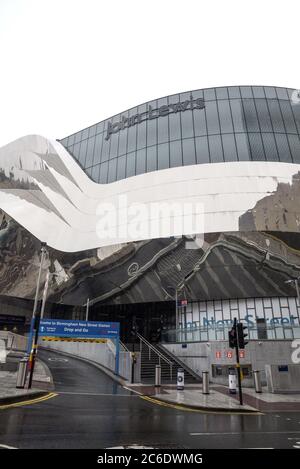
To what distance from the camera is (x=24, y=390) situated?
14.1 metres

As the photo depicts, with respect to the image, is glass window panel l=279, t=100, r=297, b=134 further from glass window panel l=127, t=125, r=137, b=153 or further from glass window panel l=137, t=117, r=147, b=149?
glass window panel l=127, t=125, r=137, b=153

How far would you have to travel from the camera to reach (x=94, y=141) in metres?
51.9

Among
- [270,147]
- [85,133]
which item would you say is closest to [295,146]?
[270,147]

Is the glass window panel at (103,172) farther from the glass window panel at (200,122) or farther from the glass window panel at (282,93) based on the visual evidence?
the glass window panel at (282,93)

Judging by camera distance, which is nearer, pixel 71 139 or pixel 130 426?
pixel 130 426

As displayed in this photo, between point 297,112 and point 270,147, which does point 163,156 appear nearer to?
point 270,147

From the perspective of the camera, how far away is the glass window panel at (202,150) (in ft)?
132

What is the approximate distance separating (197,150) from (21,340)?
3114cm

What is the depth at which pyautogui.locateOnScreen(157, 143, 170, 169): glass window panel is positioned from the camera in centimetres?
4156

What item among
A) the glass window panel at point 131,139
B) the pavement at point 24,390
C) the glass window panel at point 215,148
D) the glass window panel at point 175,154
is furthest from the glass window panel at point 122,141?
the pavement at point 24,390

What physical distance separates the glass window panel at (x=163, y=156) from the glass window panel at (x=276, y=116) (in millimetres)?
15176

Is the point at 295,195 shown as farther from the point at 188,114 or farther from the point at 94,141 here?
the point at 94,141

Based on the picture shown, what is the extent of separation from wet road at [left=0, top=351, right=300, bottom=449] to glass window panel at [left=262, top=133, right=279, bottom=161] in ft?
110

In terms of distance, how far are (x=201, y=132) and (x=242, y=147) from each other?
6.08m
